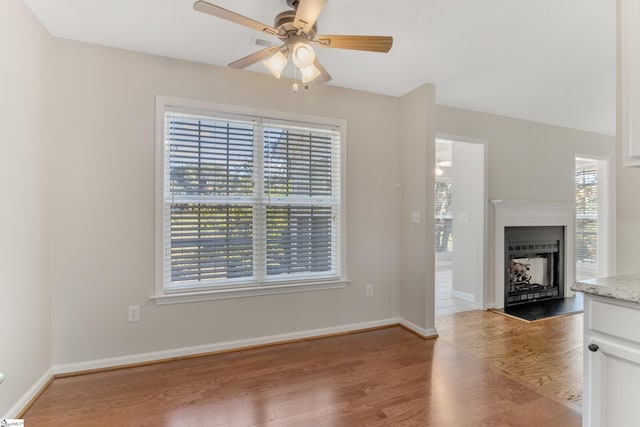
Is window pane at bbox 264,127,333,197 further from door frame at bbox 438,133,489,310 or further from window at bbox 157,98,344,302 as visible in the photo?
door frame at bbox 438,133,489,310

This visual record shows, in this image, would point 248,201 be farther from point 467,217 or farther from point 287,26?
point 467,217

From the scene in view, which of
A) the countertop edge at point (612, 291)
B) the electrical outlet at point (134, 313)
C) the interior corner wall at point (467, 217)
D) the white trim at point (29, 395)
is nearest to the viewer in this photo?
the countertop edge at point (612, 291)

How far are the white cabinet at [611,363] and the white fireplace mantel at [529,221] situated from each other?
2.90m

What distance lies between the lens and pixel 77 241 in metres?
2.34

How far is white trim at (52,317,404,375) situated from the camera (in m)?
2.36

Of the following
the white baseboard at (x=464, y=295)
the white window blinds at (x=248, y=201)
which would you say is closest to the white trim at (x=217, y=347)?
the white window blinds at (x=248, y=201)

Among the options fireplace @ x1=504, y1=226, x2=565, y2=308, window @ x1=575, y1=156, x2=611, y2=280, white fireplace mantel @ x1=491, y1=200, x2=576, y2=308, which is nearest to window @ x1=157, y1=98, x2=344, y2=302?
white fireplace mantel @ x1=491, y1=200, x2=576, y2=308

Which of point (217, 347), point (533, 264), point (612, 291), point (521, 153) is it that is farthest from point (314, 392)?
point (521, 153)

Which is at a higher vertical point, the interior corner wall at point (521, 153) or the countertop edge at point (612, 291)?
the interior corner wall at point (521, 153)

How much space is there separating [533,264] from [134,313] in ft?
16.1

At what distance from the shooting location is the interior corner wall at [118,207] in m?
2.32

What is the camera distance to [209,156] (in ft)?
8.84

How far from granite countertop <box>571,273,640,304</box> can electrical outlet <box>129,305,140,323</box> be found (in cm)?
280

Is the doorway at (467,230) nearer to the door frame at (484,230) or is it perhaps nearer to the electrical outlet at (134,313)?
the door frame at (484,230)
